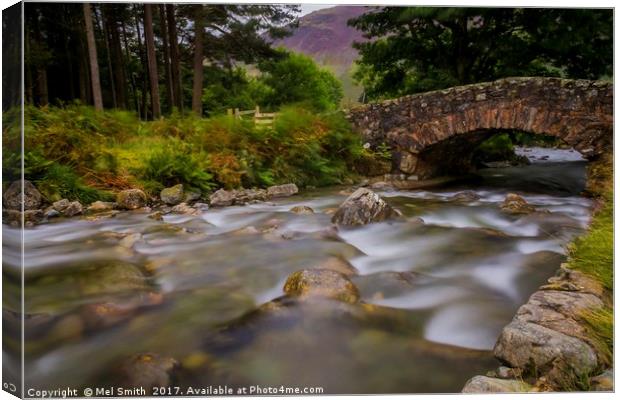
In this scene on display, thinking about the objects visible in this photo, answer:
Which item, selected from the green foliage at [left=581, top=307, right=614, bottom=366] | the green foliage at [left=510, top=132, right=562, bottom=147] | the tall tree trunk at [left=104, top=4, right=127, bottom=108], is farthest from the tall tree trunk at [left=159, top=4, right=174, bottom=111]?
the green foliage at [left=510, top=132, right=562, bottom=147]

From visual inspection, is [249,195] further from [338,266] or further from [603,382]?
[603,382]

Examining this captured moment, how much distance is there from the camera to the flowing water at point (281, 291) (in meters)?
2.25

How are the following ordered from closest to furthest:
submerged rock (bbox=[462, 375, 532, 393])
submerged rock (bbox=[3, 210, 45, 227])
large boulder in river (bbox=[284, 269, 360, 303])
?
submerged rock (bbox=[462, 375, 532, 393]), submerged rock (bbox=[3, 210, 45, 227]), large boulder in river (bbox=[284, 269, 360, 303])

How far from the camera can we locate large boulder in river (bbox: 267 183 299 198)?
11.1ft

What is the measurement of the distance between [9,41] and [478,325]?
114 inches

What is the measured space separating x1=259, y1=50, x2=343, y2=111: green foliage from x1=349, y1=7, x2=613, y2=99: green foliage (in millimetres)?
250

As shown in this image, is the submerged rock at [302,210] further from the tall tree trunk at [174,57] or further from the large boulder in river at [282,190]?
the tall tree trunk at [174,57]

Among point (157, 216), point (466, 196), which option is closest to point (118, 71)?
point (157, 216)

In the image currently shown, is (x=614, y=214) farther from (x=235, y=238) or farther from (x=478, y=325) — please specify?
(x=235, y=238)

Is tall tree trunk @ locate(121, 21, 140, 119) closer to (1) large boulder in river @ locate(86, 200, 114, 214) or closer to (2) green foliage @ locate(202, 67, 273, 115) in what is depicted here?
(2) green foliage @ locate(202, 67, 273, 115)

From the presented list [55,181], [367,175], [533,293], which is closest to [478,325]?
[533,293]

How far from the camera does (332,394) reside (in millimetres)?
2250

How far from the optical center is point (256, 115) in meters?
3.08

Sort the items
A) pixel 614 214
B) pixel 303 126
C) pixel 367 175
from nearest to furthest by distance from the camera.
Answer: pixel 614 214, pixel 303 126, pixel 367 175
